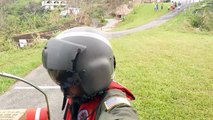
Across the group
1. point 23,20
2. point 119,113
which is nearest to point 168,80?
point 119,113

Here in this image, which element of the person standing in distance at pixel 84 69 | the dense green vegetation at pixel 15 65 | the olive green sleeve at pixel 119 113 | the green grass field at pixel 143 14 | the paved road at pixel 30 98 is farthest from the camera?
the green grass field at pixel 143 14

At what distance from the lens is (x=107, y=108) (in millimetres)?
1332

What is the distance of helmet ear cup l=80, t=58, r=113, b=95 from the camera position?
1.51m

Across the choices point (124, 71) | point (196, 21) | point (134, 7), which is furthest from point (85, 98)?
point (134, 7)

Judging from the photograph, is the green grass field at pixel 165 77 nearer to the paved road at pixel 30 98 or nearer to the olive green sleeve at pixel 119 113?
the paved road at pixel 30 98

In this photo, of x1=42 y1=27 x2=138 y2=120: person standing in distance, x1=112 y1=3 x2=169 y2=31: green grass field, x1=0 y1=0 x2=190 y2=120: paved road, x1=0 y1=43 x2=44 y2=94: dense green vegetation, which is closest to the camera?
x1=42 y1=27 x2=138 y2=120: person standing in distance

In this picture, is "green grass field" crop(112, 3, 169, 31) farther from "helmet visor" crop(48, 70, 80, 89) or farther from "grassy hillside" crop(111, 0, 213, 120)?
"helmet visor" crop(48, 70, 80, 89)

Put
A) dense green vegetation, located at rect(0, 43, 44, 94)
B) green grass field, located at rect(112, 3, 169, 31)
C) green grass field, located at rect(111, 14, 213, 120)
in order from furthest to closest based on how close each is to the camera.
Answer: green grass field, located at rect(112, 3, 169, 31), dense green vegetation, located at rect(0, 43, 44, 94), green grass field, located at rect(111, 14, 213, 120)

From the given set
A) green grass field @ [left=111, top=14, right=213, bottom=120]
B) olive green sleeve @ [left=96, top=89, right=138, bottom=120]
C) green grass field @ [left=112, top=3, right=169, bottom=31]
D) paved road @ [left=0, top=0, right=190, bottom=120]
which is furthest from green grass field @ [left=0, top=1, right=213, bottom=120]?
green grass field @ [left=112, top=3, right=169, bottom=31]

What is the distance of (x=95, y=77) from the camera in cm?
153

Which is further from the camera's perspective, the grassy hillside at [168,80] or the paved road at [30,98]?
the paved road at [30,98]

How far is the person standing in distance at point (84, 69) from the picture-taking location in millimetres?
1455

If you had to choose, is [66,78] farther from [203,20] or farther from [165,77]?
[203,20]

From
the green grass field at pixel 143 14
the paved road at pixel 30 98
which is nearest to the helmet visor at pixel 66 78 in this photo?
the paved road at pixel 30 98
